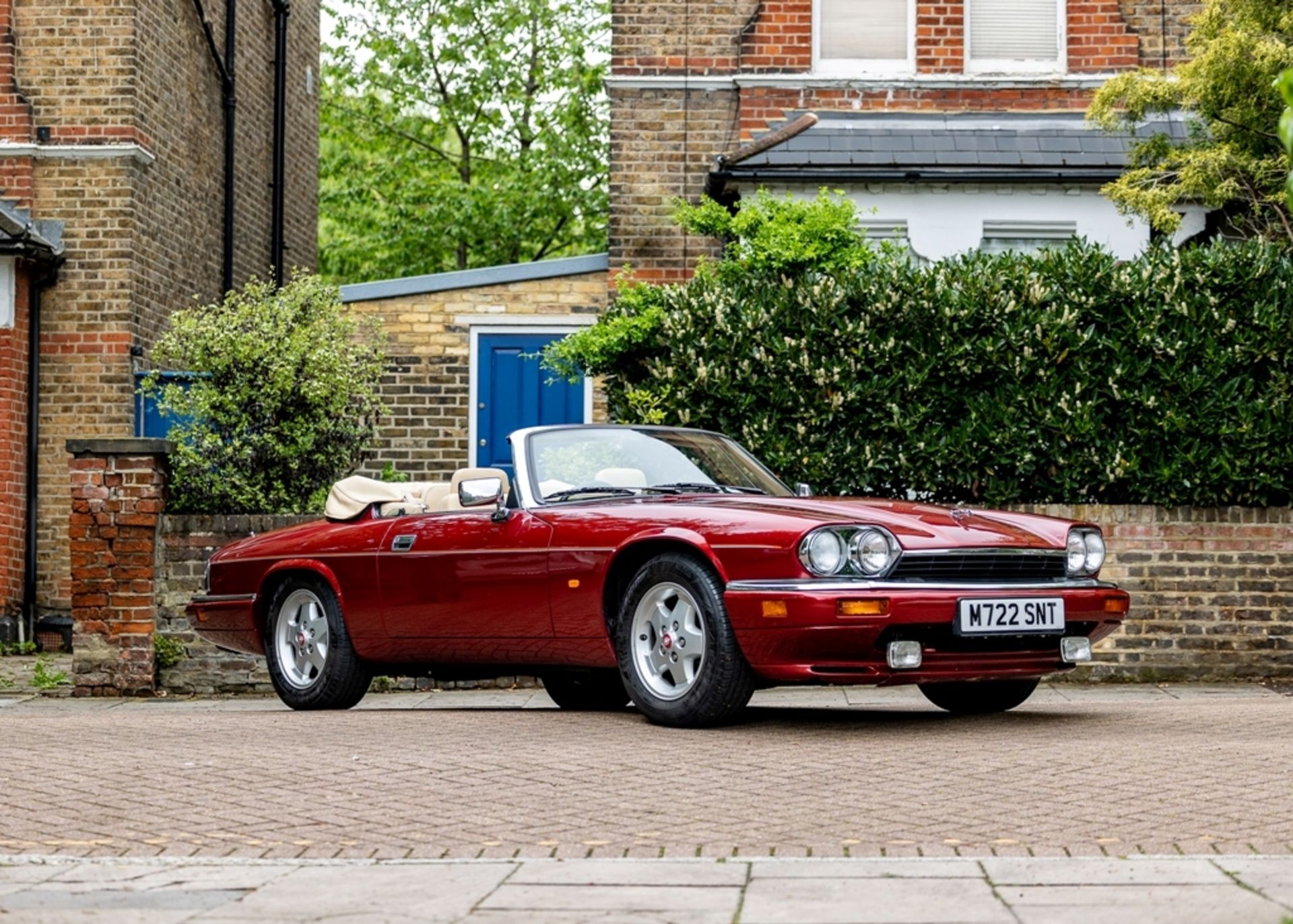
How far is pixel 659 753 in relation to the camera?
24.3ft

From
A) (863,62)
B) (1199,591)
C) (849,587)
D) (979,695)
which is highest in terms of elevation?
(863,62)

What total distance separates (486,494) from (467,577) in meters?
0.47

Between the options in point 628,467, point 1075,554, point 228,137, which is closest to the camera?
point 1075,554

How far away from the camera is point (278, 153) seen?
886 inches

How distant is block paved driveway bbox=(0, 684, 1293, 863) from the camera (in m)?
5.64

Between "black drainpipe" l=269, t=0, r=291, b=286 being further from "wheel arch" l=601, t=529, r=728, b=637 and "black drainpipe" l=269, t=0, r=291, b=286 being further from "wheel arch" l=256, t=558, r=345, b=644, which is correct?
"wheel arch" l=601, t=529, r=728, b=637

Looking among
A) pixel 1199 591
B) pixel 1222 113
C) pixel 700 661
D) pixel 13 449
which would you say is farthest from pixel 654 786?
pixel 13 449

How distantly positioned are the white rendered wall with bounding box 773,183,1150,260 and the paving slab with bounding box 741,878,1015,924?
41.9 ft

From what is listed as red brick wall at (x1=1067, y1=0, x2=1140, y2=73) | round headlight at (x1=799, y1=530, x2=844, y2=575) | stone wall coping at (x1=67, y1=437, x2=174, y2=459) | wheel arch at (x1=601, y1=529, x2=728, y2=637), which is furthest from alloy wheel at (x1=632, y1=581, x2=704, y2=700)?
red brick wall at (x1=1067, y1=0, x2=1140, y2=73)

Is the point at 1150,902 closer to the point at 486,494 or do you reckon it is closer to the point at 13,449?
the point at 486,494

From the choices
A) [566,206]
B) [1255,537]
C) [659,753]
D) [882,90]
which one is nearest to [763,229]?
Answer: [882,90]

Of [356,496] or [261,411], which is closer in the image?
[356,496]

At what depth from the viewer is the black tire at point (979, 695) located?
909 centimetres

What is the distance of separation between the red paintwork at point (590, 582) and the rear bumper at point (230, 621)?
0.04ft
